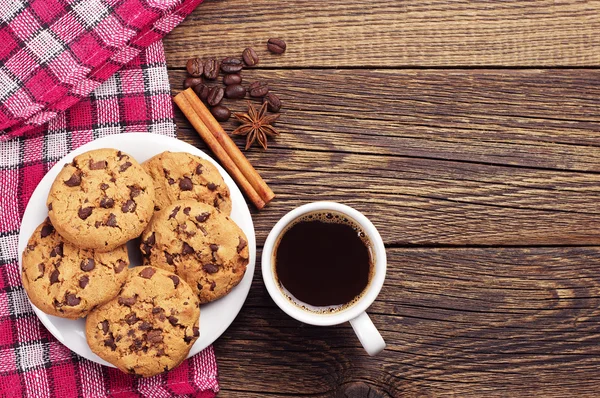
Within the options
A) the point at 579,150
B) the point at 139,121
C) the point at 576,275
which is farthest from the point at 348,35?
the point at 576,275

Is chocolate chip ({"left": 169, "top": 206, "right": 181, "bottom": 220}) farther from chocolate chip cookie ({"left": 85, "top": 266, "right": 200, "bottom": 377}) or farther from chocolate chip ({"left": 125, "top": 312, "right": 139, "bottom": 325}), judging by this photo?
chocolate chip ({"left": 125, "top": 312, "right": 139, "bottom": 325})

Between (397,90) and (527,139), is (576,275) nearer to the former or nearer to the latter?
(527,139)

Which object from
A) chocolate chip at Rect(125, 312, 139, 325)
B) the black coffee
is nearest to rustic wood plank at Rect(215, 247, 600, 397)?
the black coffee

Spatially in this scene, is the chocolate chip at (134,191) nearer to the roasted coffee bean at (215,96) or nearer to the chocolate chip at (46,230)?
the chocolate chip at (46,230)

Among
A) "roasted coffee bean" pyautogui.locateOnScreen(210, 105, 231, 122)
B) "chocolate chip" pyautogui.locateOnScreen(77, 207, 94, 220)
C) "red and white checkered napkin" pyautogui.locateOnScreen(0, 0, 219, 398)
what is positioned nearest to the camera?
Result: "chocolate chip" pyautogui.locateOnScreen(77, 207, 94, 220)

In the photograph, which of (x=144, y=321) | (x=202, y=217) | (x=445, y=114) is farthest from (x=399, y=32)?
(x=144, y=321)

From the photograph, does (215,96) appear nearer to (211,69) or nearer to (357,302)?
(211,69)
